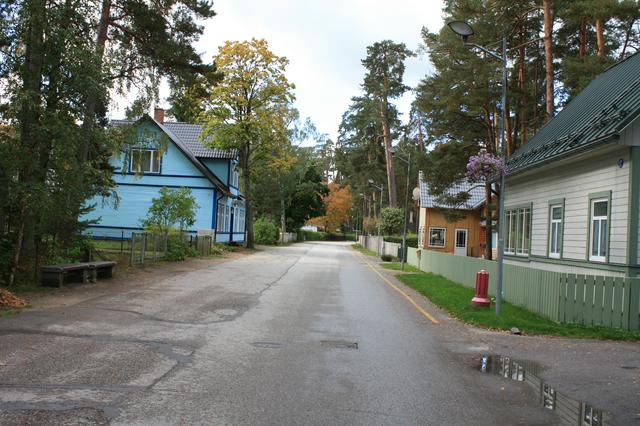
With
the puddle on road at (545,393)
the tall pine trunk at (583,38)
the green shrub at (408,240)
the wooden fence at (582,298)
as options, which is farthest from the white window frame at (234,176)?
the puddle on road at (545,393)

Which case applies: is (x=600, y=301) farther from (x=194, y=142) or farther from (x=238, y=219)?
(x=238, y=219)

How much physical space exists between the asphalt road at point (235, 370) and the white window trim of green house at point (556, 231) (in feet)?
18.8

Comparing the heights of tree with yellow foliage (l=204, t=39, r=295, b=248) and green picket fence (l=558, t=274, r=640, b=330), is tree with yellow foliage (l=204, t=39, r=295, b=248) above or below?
above

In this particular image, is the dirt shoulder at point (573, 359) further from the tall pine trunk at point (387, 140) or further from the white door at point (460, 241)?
the tall pine trunk at point (387, 140)

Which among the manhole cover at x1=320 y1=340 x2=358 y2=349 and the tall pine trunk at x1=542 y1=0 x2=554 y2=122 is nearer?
the manhole cover at x1=320 y1=340 x2=358 y2=349

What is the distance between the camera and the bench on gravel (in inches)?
543

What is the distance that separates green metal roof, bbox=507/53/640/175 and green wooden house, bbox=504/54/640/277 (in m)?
0.03

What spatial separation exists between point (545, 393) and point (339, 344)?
3.38 m

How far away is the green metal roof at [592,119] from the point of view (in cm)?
1280

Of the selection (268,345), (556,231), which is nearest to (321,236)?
(556,231)

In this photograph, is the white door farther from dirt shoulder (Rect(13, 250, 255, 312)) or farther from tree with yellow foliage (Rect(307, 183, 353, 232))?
tree with yellow foliage (Rect(307, 183, 353, 232))

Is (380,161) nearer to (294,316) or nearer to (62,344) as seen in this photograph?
(294,316)

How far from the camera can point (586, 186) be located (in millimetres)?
14375

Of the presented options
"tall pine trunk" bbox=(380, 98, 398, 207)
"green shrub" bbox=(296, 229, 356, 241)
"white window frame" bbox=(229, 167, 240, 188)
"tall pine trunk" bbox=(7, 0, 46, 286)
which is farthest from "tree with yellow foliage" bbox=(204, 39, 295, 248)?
"green shrub" bbox=(296, 229, 356, 241)
